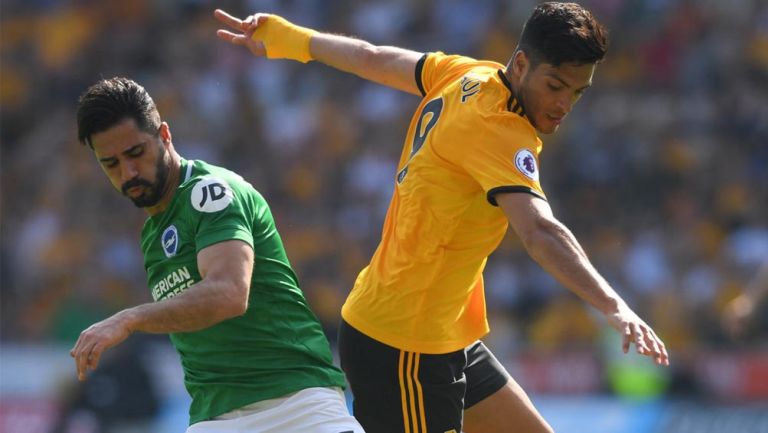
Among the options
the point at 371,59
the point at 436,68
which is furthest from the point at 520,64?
the point at 371,59

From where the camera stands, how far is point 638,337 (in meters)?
4.61

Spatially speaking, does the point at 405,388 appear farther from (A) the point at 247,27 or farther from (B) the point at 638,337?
(A) the point at 247,27

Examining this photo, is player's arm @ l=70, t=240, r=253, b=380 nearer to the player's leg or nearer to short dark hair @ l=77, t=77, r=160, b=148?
short dark hair @ l=77, t=77, r=160, b=148

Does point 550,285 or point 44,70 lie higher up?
point 44,70

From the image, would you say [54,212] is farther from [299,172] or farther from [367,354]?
[367,354]

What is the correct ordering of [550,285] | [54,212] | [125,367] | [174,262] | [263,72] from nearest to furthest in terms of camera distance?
[174,262] → [125,367] → [550,285] → [54,212] → [263,72]

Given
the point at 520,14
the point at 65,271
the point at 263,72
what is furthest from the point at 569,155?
the point at 65,271

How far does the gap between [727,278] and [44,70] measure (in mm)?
8545

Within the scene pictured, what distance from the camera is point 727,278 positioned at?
557 inches

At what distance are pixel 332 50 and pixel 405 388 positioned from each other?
1.69m

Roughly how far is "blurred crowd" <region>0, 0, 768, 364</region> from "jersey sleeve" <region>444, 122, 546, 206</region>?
735cm

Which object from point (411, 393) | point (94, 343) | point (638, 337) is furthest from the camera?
point (411, 393)

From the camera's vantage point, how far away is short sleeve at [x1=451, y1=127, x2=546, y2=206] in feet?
16.6

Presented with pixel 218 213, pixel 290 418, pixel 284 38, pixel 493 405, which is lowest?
pixel 493 405
